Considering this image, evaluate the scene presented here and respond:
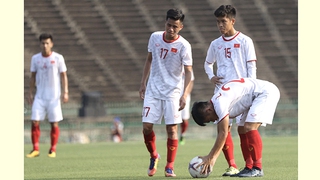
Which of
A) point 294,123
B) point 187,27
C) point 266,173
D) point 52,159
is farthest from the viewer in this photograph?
point 187,27

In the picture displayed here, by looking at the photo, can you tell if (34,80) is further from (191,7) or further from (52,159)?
(191,7)

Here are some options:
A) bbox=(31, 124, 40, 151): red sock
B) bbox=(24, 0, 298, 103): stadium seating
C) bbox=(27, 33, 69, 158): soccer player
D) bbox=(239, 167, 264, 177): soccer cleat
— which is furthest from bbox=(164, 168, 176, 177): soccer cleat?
bbox=(24, 0, 298, 103): stadium seating

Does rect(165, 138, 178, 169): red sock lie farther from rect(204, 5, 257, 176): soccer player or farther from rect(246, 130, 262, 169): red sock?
rect(246, 130, 262, 169): red sock

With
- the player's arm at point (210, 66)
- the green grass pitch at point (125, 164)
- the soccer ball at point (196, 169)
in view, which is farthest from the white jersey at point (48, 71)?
the soccer ball at point (196, 169)

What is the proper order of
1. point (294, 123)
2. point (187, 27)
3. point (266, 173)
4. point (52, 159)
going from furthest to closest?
point (187, 27)
point (294, 123)
point (52, 159)
point (266, 173)

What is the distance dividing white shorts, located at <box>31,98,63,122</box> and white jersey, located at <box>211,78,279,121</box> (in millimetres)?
6787

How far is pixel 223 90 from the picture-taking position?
32.9ft

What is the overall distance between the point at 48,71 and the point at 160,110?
515 centimetres

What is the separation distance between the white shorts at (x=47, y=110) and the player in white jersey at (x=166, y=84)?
5201mm

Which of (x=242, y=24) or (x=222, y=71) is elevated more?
(x=242, y=24)

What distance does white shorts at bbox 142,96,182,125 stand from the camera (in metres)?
11.5

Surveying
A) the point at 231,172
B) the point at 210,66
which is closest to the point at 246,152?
the point at 231,172

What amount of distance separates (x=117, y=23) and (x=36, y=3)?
3.57m

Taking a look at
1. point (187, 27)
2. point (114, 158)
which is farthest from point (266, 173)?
point (187, 27)
